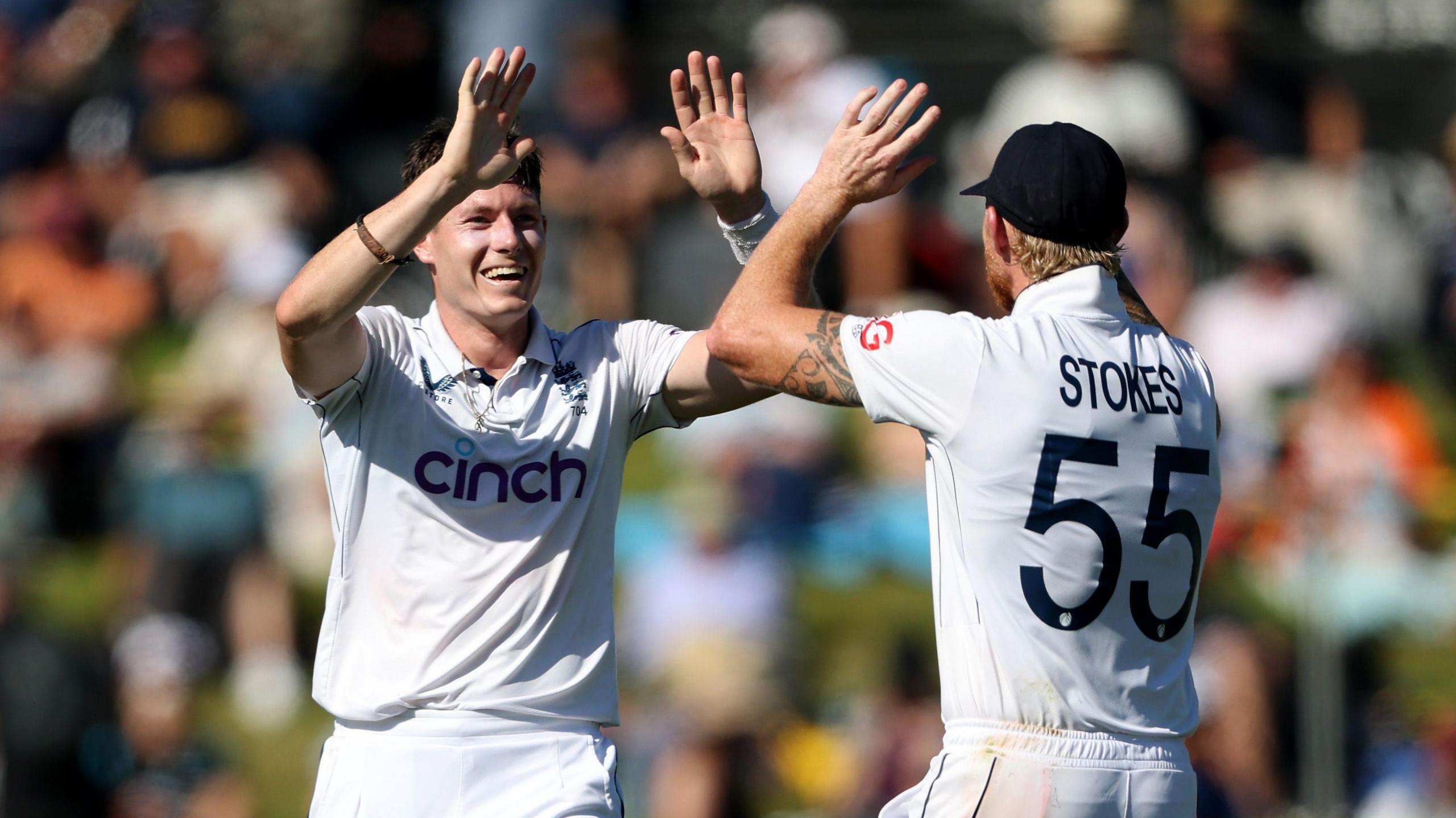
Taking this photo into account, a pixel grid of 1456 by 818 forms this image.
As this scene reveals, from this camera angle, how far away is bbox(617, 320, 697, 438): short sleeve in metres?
5.05

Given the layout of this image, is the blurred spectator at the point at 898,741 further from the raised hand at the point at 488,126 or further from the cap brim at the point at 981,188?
the raised hand at the point at 488,126

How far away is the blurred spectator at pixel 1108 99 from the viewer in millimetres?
11148

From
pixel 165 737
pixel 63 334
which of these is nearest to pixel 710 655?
pixel 165 737

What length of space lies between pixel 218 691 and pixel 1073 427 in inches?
291

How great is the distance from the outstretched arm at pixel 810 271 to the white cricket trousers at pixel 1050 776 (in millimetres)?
899

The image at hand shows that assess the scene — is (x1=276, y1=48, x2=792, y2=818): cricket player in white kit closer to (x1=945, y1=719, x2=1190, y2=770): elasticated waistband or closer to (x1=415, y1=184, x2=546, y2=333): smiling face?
(x1=415, y1=184, x2=546, y2=333): smiling face

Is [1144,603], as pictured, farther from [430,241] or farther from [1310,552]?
[1310,552]

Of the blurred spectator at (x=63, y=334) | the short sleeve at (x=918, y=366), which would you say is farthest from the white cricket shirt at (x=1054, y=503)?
the blurred spectator at (x=63, y=334)

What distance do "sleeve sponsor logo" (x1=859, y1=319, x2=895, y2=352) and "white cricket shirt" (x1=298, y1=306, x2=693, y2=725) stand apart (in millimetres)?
886

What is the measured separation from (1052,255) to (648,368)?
1.23 metres

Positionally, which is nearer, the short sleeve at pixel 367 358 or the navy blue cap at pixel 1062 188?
the navy blue cap at pixel 1062 188

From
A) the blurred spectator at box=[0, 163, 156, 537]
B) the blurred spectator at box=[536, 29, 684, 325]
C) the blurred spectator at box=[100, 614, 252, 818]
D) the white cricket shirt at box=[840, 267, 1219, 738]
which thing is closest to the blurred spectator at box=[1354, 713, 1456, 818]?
the white cricket shirt at box=[840, 267, 1219, 738]

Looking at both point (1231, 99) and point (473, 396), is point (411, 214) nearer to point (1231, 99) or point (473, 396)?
point (473, 396)

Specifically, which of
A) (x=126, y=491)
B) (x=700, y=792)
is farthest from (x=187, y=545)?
(x=700, y=792)
